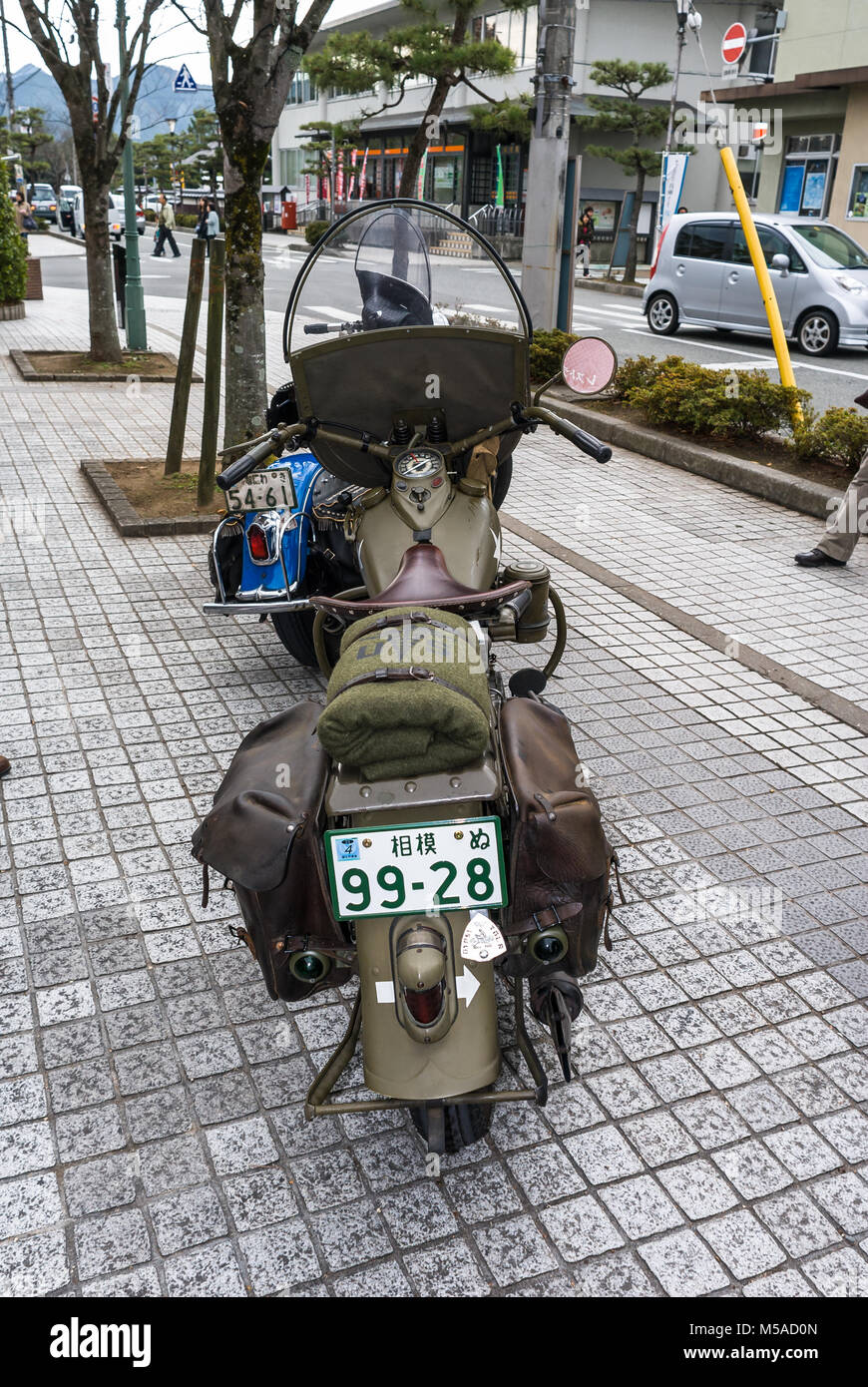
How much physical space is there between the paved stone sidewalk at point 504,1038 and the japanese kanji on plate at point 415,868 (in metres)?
0.83

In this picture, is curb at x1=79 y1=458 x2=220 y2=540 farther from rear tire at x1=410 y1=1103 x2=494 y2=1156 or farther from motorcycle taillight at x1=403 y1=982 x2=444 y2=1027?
motorcycle taillight at x1=403 y1=982 x2=444 y2=1027

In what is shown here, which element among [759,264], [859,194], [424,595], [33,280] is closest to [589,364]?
[424,595]

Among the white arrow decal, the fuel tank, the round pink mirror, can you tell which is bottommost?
the white arrow decal

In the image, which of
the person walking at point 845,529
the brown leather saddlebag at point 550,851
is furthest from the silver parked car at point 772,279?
the brown leather saddlebag at point 550,851

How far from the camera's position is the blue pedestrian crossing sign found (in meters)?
22.5

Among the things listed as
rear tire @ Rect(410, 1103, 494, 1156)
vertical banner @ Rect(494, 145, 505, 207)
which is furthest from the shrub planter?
vertical banner @ Rect(494, 145, 505, 207)

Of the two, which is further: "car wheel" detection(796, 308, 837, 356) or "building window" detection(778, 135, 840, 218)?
"building window" detection(778, 135, 840, 218)

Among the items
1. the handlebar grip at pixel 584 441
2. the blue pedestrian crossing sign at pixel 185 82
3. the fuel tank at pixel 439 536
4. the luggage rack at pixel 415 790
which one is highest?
the blue pedestrian crossing sign at pixel 185 82

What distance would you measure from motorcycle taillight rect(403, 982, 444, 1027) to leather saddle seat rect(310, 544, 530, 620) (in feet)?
3.52

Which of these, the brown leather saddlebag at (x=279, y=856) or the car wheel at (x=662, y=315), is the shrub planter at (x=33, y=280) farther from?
the brown leather saddlebag at (x=279, y=856)

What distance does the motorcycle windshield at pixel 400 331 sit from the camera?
12.7 feet

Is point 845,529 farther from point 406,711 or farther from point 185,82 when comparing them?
point 185,82

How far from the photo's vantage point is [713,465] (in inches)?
379
